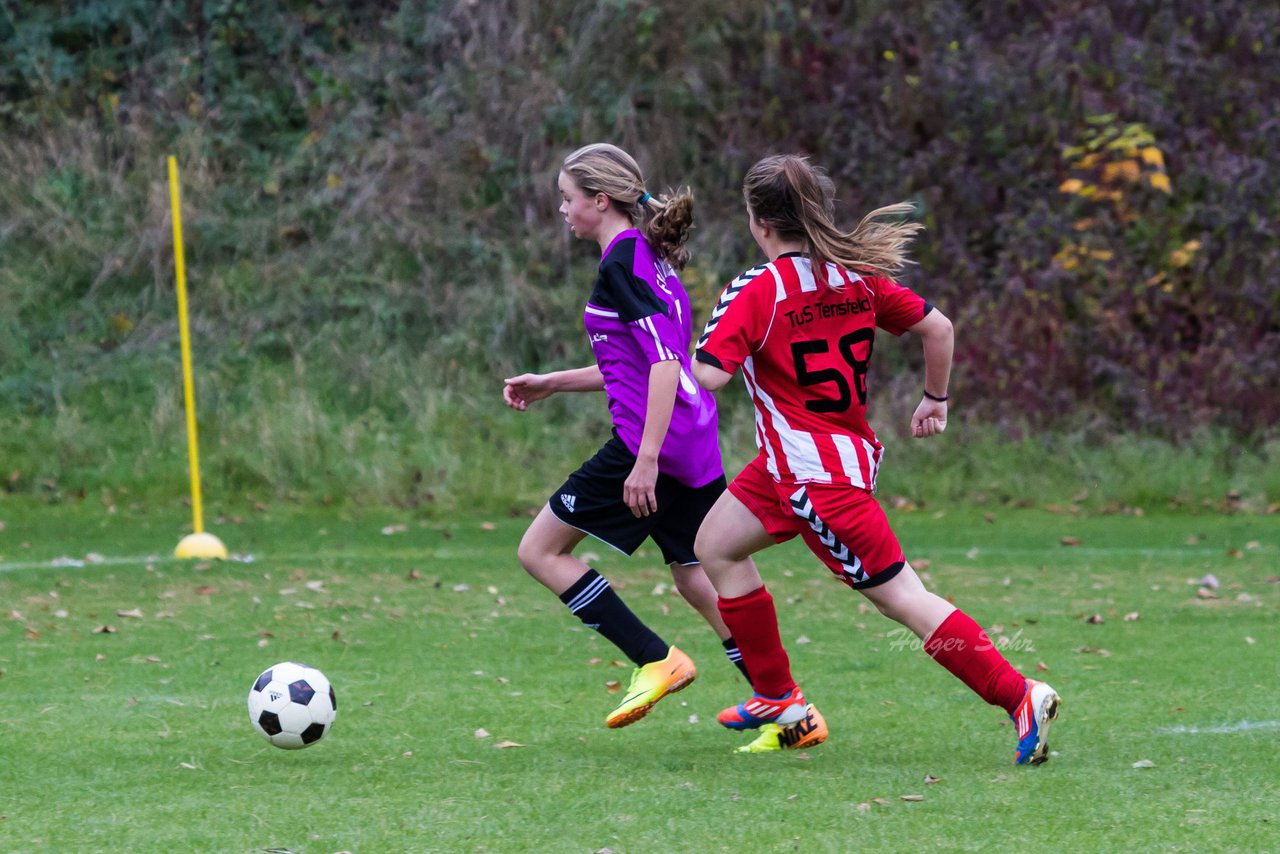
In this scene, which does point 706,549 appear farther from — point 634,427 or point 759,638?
point 634,427

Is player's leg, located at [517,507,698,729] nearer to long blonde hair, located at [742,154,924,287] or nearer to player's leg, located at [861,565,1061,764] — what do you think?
player's leg, located at [861,565,1061,764]

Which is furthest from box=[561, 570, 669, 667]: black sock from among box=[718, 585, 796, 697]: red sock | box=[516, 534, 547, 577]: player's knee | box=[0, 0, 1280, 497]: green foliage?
box=[0, 0, 1280, 497]: green foliage

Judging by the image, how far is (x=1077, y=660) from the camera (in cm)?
662

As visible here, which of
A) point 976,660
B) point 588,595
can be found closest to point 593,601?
point 588,595

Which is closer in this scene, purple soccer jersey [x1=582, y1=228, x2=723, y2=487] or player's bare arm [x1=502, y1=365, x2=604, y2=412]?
purple soccer jersey [x1=582, y1=228, x2=723, y2=487]

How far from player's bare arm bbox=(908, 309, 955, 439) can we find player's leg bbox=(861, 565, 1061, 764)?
56 centimetres

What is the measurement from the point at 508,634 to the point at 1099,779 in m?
3.63

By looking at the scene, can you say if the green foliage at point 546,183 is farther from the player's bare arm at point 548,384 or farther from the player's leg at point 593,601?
the player's leg at point 593,601

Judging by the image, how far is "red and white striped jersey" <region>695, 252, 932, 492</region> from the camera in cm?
463

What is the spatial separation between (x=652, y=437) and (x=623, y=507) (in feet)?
1.41

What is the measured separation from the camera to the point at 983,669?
455 centimetres

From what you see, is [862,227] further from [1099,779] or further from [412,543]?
[412,543]

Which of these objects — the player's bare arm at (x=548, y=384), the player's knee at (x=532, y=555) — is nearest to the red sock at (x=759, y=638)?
the player's knee at (x=532, y=555)

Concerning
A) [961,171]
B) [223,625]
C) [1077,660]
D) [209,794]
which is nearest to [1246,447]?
[961,171]
